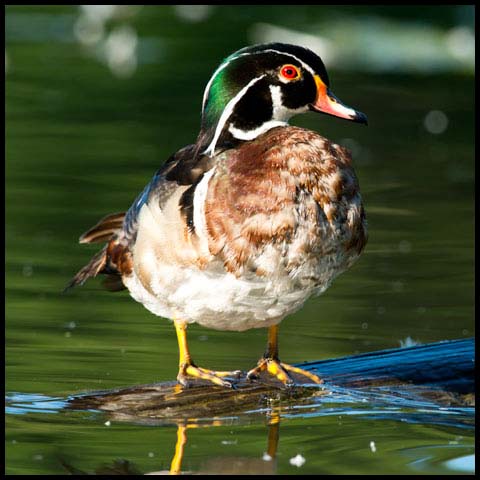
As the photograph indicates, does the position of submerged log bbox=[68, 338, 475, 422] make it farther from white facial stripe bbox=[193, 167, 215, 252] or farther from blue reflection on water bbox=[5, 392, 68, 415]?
white facial stripe bbox=[193, 167, 215, 252]

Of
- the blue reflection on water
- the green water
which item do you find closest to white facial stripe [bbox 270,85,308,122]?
the green water

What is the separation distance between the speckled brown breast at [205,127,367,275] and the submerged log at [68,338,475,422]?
25.8 inches

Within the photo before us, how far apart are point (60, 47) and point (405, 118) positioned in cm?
511

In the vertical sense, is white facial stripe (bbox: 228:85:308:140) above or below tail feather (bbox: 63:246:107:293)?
above

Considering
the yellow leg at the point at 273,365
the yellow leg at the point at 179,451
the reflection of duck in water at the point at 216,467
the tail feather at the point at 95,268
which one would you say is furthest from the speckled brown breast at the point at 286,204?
the tail feather at the point at 95,268

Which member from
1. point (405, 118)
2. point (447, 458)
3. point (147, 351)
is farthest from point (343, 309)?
point (405, 118)

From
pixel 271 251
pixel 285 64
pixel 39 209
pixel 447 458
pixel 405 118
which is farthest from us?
pixel 405 118

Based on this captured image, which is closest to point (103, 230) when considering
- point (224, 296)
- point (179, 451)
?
point (224, 296)

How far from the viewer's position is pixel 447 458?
18.5 ft

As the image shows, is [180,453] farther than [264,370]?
No

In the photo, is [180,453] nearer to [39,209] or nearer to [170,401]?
[170,401]

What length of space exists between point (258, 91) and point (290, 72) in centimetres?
17

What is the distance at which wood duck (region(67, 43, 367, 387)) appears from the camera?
239 inches

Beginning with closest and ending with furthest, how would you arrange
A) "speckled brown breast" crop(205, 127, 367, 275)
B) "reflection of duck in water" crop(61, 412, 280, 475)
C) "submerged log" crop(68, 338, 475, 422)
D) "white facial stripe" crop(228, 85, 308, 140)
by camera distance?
1. "reflection of duck in water" crop(61, 412, 280, 475)
2. "speckled brown breast" crop(205, 127, 367, 275)
3. "submerged log" crop(68, 338, 475, 422)
4. "white facial stripe" crop(228, 85, 308, 140)
